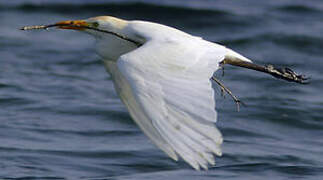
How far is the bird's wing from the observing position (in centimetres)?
470

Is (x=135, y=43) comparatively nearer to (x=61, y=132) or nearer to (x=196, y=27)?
(x=61, y=132)

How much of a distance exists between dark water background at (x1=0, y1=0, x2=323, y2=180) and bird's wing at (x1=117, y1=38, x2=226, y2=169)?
2026 mm

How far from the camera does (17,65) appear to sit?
39.5 ft

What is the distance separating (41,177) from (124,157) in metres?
1.03

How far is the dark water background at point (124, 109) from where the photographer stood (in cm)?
776

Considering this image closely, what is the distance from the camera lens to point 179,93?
195 inches

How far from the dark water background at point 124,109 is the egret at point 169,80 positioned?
155 centimetres

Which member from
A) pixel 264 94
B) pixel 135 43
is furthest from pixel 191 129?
pixel 264 94

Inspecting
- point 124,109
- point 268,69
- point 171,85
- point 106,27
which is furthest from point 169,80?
point 124,109

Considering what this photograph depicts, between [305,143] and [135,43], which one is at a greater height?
[135,43]

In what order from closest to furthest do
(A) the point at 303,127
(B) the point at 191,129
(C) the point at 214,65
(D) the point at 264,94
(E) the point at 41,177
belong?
1. (B) the point at 191,129
2. (C) the point at 214,65
3. (E) the point at 41,177
4. (A) the point at 303,127
5. (D) the point at 264,94

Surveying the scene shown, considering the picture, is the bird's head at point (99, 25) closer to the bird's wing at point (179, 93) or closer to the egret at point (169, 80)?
the egret at point (169, 80)

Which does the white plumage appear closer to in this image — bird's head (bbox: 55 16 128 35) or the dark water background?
bird's head (bbox: 55 16 128 35)

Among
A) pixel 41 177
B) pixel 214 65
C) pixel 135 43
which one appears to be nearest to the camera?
pixel 214 65
